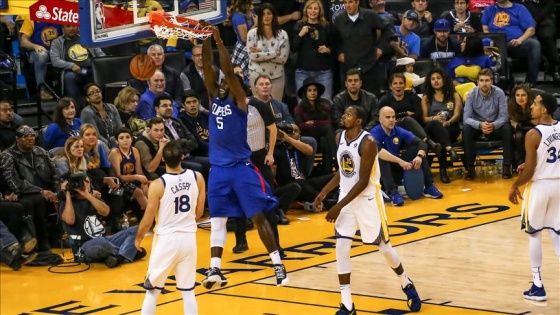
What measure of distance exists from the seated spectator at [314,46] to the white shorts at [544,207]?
685 cm

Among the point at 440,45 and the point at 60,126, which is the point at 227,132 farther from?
the point at 440,45

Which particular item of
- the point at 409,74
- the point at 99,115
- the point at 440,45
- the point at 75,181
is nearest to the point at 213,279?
the point at 75,181

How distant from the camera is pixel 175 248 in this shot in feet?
31.8

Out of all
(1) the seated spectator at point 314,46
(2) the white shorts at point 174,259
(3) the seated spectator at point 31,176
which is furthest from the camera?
(1) the seated spectator at point 314,46

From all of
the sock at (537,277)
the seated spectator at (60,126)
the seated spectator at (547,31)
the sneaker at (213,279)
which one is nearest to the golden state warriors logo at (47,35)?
the seated spectator at (60,126)

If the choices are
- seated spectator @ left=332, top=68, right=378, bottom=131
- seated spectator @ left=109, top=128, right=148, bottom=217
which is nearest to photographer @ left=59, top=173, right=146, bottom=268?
seated spectator @ left=109, top=128, right=148, bottom=217

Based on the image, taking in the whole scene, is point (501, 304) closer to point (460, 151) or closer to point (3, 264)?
point (3, 264)

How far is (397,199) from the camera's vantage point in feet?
51.1

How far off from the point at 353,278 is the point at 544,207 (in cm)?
216

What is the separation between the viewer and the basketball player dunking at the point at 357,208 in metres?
10.3

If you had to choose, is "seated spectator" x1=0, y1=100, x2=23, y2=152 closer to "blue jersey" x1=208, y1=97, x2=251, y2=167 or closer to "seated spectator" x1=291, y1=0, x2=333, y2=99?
"blue jersey" x1=208, y1=97, x2=251, y2=167

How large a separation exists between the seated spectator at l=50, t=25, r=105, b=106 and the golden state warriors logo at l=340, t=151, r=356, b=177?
6333mm

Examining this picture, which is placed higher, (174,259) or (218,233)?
(174,259)

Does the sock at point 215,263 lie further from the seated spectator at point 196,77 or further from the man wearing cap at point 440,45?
the man wearing cap at point 440,45
